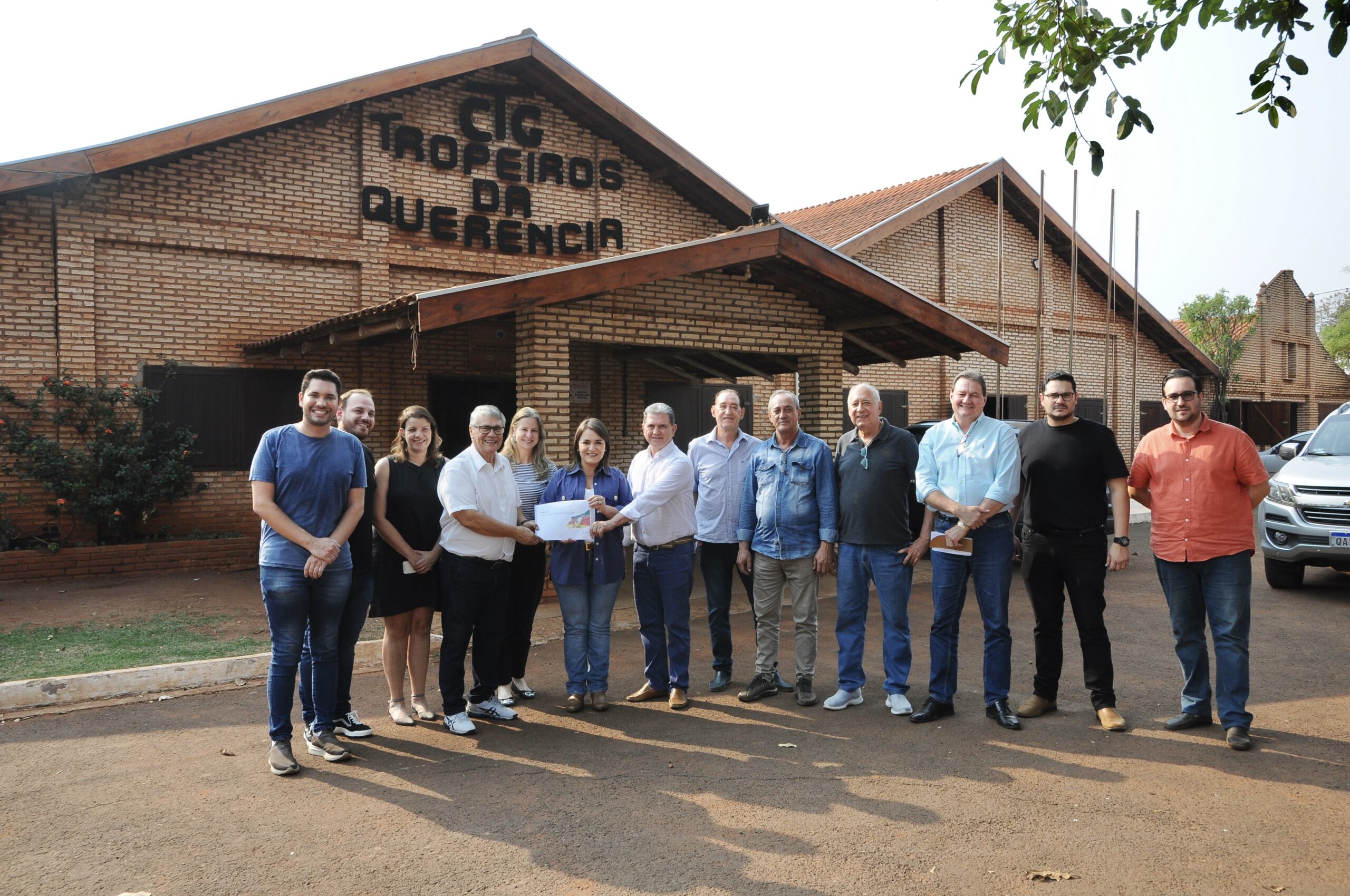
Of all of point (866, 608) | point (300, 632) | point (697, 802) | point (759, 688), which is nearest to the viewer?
point (697, 802)

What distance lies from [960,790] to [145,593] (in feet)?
29.4

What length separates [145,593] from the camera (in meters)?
9.96

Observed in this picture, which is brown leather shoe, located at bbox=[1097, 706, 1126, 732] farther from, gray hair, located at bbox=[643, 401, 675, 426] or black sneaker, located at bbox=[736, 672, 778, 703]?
gray hair, located at bbox=[643, 401, 675, 426]

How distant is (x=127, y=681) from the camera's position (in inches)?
245

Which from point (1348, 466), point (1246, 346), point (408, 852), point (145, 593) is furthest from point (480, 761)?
point (1246, 346)

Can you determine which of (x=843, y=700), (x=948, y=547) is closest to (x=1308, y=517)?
(x=948, y=547)

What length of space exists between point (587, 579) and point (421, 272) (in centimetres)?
952

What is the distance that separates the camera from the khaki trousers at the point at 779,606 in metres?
5.93

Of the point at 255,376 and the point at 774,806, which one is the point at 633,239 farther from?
the point at 774,806

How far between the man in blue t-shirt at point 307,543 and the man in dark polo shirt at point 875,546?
2.92 metres

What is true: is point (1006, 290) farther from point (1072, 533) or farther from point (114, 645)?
point (114, 645)

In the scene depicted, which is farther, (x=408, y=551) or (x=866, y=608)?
(x=866, y=608)

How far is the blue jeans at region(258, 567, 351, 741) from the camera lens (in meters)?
4.70

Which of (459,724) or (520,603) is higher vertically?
(520,603)
